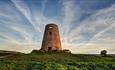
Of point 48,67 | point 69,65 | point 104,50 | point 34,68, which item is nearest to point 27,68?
point 34,68

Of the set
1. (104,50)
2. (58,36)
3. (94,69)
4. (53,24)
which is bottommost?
(94,69)

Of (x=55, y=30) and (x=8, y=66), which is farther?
(x=55, y=30)

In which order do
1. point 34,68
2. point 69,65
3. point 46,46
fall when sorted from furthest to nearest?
1. point 46,46
2. point 69,65
3. point 34,68

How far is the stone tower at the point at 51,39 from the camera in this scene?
33812 mm

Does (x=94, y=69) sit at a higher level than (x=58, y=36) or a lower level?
lower

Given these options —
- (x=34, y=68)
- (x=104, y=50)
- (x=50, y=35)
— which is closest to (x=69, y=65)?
(x=34, y=68)

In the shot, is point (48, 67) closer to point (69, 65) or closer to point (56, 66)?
point (56, 66)

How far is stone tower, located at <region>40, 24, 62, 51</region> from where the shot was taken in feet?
111

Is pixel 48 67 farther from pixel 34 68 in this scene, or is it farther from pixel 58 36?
pixel 58 36

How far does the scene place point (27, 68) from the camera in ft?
51.9

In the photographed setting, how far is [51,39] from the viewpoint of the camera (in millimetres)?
34219

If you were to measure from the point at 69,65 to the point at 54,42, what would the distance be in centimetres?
1781

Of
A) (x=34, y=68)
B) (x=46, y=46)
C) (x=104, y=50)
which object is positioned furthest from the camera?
(x=46, y=46)

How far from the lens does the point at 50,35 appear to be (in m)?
34.7
